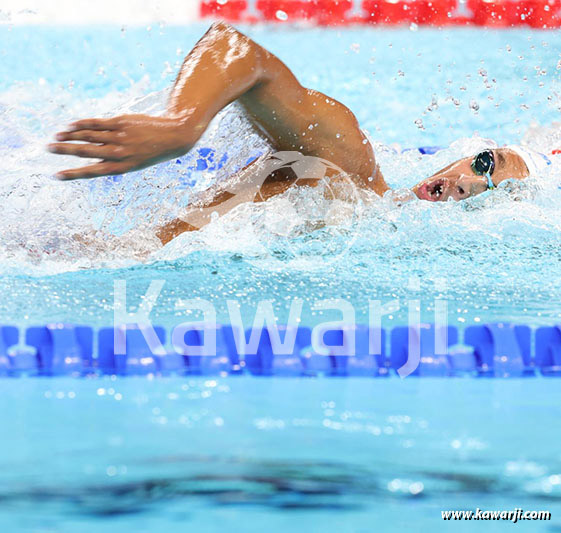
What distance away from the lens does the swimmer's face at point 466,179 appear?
236cm

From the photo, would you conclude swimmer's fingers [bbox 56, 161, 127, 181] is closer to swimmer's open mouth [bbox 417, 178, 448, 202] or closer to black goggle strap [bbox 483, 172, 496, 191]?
swimmer's open mouth [bbox 417, 178, 448, 202]

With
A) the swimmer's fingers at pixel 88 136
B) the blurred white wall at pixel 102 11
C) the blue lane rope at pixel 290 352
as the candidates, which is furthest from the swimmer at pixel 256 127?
the blurred white wall at pixel 102 11

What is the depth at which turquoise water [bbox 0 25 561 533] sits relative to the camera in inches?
44.3

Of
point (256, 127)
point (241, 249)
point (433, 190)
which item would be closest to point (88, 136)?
point (256, 127)

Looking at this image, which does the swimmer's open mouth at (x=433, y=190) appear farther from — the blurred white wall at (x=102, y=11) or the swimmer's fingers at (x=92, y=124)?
the blurred white wall at (x=102, y=11)

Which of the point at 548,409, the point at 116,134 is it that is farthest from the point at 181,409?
the point at 548,409

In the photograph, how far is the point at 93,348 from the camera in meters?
1.67

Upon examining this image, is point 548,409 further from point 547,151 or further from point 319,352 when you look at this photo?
point 547,151

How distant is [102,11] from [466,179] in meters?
5.49

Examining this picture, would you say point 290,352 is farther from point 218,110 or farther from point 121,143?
point 121,143

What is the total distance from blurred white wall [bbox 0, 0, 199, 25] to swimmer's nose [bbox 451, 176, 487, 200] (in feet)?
16.3

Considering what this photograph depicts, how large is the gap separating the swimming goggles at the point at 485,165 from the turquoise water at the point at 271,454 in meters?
0.88

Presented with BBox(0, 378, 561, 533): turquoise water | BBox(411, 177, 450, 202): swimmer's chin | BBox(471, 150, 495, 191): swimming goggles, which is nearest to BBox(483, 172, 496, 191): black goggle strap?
BBox(471, 150, 495, 191): swimming goggles

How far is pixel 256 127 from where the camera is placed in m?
2.07
